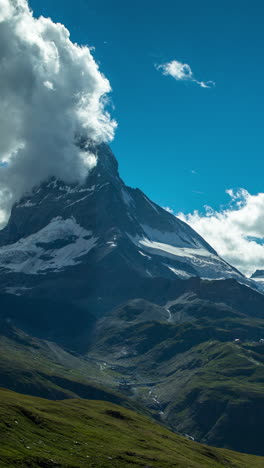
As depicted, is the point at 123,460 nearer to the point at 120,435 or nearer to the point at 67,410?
the point at 120,435

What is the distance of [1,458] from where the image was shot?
101562 millimetres

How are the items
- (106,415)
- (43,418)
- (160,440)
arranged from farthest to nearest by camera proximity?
(106,415)
(160,440)
(43,418)

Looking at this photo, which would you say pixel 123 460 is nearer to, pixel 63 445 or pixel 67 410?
pixel 63 445

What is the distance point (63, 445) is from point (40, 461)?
2207 centimetres

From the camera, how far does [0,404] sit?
14050 centimetres

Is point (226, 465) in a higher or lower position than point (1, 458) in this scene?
higher

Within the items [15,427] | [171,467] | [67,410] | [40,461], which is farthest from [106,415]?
[40,461]

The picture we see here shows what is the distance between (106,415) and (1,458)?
98656mm

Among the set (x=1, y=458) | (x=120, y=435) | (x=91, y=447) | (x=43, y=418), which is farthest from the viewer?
(x=120, y=435)

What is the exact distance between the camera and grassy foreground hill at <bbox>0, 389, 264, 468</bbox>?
11456 centimetres

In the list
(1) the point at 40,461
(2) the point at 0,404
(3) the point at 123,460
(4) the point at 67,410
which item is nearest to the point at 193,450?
(4) the point at 67,410

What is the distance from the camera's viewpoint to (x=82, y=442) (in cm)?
13900

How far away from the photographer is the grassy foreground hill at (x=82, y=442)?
11456cm

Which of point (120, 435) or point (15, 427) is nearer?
point (15, 427)
